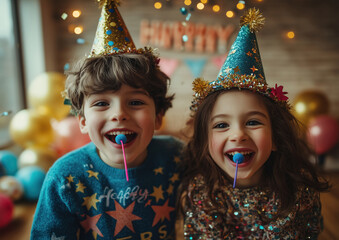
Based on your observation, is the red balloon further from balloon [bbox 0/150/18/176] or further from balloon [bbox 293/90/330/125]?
balloon [bbox 0/150/18/176]

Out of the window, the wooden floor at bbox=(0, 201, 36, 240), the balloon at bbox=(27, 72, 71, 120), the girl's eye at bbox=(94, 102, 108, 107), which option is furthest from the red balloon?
the window

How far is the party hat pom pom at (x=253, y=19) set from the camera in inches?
39.9

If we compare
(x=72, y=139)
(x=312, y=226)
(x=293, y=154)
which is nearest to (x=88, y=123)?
(x=293, y=154)

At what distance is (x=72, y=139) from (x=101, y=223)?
1.63m

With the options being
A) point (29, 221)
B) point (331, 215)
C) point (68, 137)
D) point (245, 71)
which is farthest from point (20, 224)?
point (331, 215)

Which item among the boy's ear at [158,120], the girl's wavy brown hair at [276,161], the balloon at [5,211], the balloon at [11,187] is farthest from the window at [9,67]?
the girl's wavy brown hair at [276,161]

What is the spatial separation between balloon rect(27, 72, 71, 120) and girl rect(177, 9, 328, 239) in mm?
1884

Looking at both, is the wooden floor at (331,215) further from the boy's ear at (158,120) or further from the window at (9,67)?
the window at (9,67)

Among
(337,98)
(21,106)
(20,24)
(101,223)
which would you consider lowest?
(101,223)

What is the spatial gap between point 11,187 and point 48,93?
0.86 m

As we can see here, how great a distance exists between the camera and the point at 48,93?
2625mm

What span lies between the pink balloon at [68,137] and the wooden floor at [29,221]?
526 mm

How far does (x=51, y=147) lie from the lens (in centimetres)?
271

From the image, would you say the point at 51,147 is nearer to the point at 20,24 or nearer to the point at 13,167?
the point at 13,167
